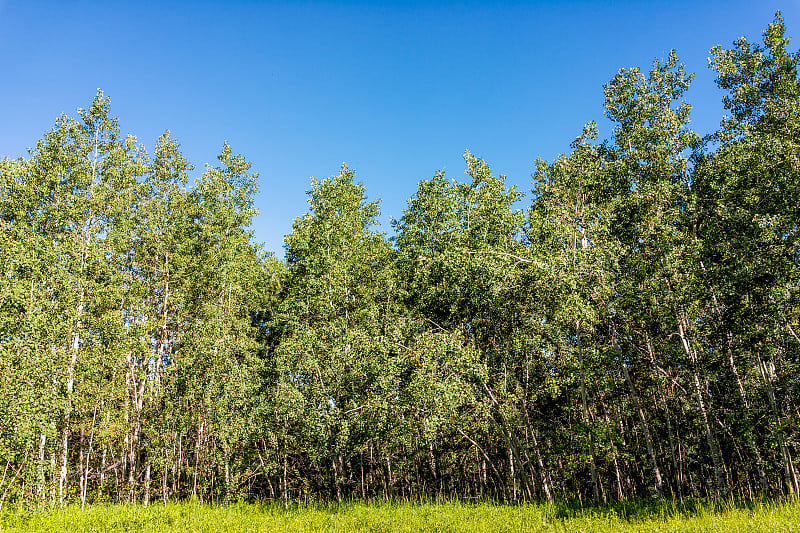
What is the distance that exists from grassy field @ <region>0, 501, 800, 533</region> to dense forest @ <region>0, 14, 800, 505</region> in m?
1.59

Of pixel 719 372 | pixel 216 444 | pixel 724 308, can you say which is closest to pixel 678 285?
pixel 724 308

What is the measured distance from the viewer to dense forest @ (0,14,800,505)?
13695 millimetres

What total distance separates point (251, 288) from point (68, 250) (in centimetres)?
941

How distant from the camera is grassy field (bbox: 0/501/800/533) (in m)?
9.73

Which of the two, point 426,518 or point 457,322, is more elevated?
point 457,322

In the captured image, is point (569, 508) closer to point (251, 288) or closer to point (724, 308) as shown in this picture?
point (724, 308)

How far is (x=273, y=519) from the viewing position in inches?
564

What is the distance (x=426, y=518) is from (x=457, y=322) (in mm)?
6998

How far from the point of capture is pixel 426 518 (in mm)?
13188

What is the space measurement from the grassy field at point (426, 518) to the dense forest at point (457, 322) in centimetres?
159

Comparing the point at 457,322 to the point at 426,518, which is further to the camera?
the point at 457,322

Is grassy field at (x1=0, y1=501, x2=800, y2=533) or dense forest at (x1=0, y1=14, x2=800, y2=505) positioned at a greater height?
dense forest at (x1=0, y1=14, x2=800, y2=505)

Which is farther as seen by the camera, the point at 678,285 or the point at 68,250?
the point at 68,250

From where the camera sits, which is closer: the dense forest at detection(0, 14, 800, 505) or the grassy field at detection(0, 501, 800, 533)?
the grassy field at detection(0, 501, 800, 533)
